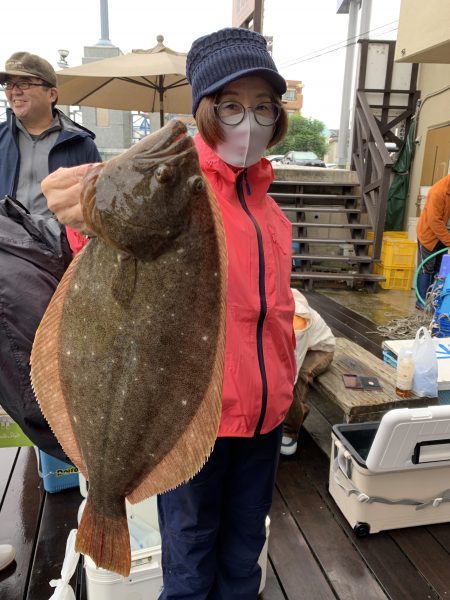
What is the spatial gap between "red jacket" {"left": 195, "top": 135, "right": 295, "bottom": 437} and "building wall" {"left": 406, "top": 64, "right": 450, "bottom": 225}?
8.72 metres

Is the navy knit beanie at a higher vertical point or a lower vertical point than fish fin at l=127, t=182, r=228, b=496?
higher

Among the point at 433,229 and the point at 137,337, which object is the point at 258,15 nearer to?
the point at 433,229

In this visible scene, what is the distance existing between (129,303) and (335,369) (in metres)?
2.80

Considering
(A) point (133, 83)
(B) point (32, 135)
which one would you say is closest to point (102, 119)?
(A) point (133, 83)

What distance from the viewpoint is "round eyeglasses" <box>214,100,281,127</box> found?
5.21 ft

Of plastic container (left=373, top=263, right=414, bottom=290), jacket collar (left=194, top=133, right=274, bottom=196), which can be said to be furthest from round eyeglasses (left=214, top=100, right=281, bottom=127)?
plastic container (left=373, top=263, right=414, bottom=290)

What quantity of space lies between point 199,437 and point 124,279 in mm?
462

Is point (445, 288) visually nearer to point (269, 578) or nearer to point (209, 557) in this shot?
point (269, 578)

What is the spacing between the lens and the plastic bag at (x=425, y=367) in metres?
3.06

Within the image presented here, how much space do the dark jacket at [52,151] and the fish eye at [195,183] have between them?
8.20 feet

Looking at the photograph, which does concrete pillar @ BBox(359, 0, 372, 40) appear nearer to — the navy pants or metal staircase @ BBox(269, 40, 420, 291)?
metal staircase @ BBox(269, 40, 420, 291)

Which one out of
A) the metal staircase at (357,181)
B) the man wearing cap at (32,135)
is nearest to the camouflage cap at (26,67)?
the man wearing cap at (32,135)

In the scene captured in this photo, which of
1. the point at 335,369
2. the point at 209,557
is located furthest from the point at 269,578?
the point at 335,369

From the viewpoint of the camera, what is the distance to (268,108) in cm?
165
